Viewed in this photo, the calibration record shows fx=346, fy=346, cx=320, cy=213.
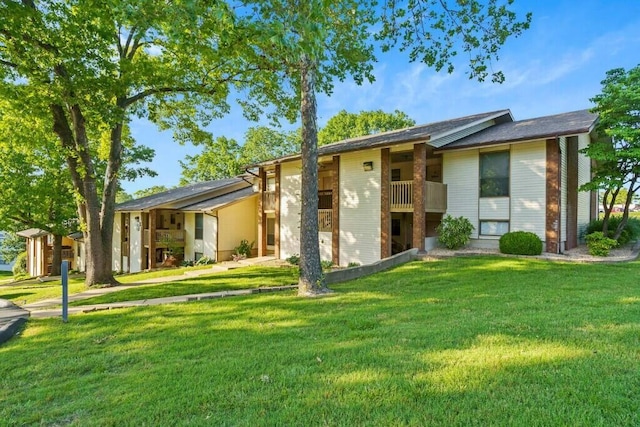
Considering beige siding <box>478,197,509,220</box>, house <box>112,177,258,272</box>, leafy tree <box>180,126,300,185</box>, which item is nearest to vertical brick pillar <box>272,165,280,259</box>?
house <box>112,177,258,272</box>

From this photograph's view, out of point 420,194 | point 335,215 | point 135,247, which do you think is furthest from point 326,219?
point 135,247

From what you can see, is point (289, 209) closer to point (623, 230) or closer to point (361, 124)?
point (623, 230)

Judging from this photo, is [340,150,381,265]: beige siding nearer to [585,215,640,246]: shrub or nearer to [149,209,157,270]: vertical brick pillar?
[585,215,640,246]: shrub

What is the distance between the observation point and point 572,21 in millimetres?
12305

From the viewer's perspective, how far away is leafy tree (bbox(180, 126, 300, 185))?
38719mm

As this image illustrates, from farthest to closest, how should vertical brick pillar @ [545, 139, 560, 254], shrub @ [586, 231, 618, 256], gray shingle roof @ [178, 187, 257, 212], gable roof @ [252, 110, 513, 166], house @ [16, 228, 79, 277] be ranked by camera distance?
house @ [16, 228, 79, 277] < gray shingle roof @ [178, 187, 257, 212] < gable roof @ [252, 110, 513, 166] < vertical brick pillar @ [545, 139, 560, 254] < shrub @ [586, 231, 618, 256]

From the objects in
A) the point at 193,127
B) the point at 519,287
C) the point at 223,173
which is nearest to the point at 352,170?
the point at 193,127

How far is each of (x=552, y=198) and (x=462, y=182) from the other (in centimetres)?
317

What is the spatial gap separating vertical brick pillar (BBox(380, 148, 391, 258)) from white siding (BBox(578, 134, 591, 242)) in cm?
804

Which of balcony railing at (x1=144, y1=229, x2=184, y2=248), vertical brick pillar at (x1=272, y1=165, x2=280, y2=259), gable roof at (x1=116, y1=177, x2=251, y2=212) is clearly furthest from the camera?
gable roof at (x1=116, y1=177, x2=251, y2=212)

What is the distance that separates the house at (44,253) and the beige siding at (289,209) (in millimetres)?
21144

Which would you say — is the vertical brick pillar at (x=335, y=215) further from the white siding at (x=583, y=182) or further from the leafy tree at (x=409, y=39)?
the white siding at (x=583, y=182)

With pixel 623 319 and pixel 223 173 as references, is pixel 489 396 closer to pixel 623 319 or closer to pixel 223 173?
pixel 623 319

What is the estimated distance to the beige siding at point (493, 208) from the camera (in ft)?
42.8
